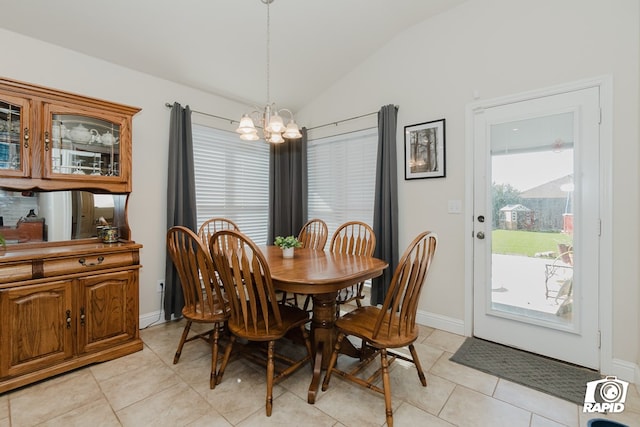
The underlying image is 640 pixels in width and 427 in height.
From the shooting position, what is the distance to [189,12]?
2.40 meters

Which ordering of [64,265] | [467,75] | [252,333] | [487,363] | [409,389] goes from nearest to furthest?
[252,333], [409,389], [64,265], [487,363], [467,75]

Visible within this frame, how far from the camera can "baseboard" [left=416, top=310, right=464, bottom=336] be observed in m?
2.80

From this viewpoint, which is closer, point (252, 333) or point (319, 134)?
point (252, 333)

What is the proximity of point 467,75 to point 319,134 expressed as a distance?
1.82 m

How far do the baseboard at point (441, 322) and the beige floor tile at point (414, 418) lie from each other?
1.24 meters

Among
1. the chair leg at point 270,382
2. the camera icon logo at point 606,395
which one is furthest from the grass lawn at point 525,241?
the chair leg at point 270,382

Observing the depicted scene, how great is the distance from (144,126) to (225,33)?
117 centimetres

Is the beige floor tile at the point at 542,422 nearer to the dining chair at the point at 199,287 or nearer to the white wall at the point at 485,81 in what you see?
the white wall at the point at 485,81

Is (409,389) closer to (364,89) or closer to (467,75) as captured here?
(467,75)

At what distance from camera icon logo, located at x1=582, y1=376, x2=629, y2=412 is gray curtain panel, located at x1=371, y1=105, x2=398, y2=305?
1.62 metres

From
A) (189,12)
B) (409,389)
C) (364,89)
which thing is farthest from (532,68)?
(189,12)

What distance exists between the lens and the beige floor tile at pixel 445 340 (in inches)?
100

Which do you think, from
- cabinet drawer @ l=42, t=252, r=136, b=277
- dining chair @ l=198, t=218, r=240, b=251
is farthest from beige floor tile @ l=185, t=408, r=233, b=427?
dining chair @ l=198, t=218, r=240, b=251

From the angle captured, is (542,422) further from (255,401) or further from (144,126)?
(144,126)
